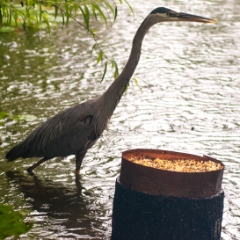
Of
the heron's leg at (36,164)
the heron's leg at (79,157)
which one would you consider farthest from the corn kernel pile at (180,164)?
the heron's leg at (36,164)

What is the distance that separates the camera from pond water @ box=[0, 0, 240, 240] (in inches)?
228

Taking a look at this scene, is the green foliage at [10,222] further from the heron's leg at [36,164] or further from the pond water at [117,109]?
the heron's leg at [36,164]

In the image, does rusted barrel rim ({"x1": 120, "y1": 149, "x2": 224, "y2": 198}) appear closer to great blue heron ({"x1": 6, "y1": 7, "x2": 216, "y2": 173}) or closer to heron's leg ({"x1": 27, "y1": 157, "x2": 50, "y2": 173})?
great blue heron ({"x1": 6, "y1": 7, "x2": 216, "y2": 173})

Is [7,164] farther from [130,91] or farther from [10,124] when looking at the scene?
[130,91]

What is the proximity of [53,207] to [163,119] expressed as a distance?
9.70ft

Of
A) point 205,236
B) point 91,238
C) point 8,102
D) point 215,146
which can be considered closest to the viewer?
point 205,236

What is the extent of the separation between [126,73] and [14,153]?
4.64 ft

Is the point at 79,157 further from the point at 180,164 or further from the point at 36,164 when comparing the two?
the point at 180,164

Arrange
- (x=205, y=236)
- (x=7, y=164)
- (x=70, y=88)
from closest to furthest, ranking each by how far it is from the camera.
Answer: (x=205, y=236) → (x=7, y=164) → (x=70, y=88)

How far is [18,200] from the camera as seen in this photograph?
19.3 feet

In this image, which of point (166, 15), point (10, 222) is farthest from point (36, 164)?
point (10, 222)

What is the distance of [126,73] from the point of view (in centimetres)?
594

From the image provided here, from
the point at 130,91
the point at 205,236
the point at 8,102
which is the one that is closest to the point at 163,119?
the point at 130,91

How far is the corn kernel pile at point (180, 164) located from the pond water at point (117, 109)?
2.99ft
